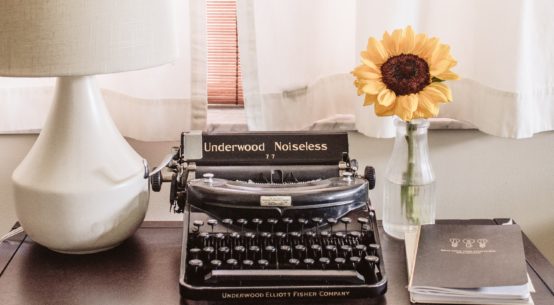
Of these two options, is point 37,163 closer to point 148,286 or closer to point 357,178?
point 148,286

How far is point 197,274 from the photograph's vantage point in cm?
113

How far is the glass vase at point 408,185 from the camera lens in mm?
1327

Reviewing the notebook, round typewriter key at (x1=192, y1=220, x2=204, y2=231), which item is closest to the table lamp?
round typewriter key at (x1=192, y1=220, x2=204, y2=231)

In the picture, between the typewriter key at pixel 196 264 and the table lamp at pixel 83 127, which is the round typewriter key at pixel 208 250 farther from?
the table lamp at pixel 83 127

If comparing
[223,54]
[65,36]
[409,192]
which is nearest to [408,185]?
[409,192]

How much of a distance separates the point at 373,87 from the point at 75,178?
0.49 metres

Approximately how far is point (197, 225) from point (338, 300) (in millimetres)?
249

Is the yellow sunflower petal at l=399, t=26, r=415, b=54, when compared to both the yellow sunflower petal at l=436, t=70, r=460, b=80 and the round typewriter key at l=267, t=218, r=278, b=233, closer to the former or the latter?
the yellow sunflower petal at l=436, t=70, r=460, b=80

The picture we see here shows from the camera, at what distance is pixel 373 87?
1225 mm

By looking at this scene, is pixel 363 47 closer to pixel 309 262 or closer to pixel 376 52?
pixel 376 52

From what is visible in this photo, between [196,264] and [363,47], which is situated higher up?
[363,47]

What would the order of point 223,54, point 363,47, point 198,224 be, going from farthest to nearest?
point 223,54 < point 363,47 < point 198,224

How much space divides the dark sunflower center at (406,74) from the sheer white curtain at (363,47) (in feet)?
0.75

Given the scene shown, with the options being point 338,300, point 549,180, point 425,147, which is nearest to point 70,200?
point 338,300
